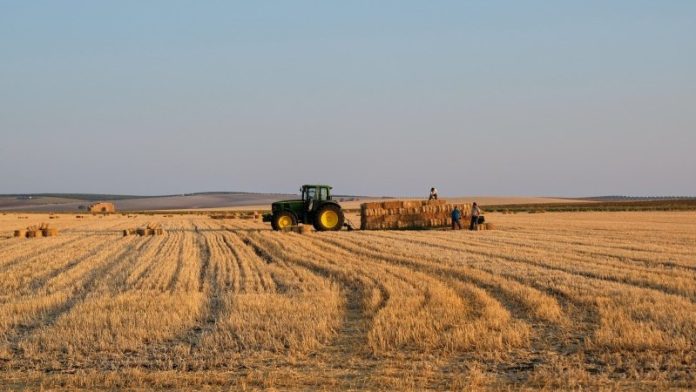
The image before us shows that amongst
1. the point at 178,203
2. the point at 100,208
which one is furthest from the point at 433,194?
the point at 178,203

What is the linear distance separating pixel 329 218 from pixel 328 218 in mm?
40

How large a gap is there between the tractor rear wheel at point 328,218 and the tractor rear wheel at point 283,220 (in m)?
0.93

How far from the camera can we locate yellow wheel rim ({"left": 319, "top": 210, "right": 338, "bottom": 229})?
30391 mm

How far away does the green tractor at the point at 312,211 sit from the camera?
30438 mm

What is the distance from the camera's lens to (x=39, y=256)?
63.9 feet

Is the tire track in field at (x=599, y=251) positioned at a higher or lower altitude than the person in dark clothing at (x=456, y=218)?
lower

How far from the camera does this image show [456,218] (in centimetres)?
3198

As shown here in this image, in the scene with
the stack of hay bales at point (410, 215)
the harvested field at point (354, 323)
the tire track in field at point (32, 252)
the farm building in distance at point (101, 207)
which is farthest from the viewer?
the farm building in distance at point (101, 207)

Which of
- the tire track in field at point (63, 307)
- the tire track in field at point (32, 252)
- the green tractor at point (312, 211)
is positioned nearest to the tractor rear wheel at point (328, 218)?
the green tractor at point (312, 211)

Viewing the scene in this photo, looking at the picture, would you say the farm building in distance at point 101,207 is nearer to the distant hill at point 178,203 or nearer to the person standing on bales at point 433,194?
the distant hill at point 178,203

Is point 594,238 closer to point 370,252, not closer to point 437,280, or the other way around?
point 370,252

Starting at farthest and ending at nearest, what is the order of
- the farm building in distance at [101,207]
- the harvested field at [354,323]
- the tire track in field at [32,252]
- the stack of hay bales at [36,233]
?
the farm building in distance at [101,207] < the stack of hay bales at [36,233] < the tire track in field at [32,252] < the harvested field at [354,323]

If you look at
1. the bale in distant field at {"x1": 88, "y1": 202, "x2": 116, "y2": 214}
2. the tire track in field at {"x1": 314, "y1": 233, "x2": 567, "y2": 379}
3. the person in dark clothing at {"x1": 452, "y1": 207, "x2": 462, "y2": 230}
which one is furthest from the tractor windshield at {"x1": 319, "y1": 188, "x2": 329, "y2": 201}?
the bale in distant field at {"x1": 88, "y1": 202, "x2": 116, "y2": 214}

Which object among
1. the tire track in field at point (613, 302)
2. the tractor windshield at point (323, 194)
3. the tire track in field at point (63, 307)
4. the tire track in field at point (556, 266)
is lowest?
the tire track in field at point (63, 307)
